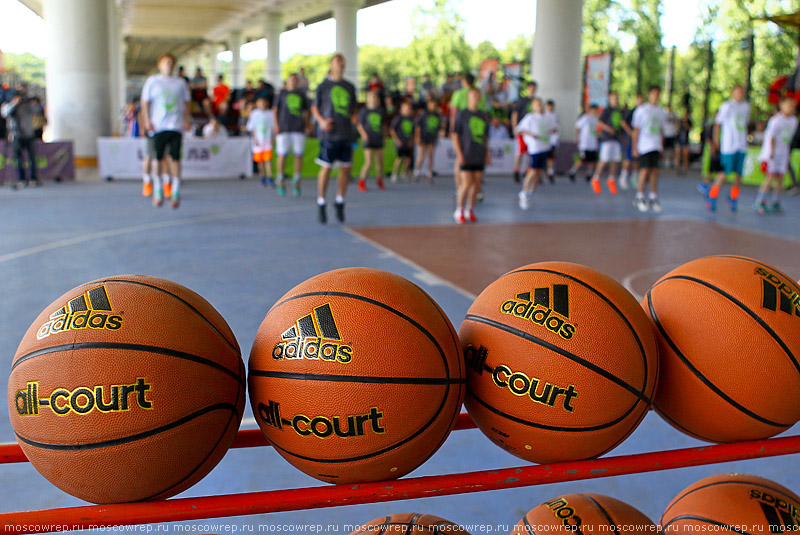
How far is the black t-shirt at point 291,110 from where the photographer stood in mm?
13906

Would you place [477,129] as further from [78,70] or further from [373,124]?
[78,70]

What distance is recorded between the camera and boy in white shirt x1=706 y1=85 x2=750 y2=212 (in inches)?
449

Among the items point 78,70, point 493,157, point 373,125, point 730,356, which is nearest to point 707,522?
point 730,356

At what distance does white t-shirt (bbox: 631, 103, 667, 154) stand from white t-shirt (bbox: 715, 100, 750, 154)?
923 millimetres

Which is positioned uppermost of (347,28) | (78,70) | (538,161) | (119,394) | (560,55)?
(347,28)

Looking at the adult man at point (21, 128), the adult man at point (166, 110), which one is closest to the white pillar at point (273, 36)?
the adult man at point (21, 128)

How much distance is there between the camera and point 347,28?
107ft

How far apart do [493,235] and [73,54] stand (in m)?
14.4

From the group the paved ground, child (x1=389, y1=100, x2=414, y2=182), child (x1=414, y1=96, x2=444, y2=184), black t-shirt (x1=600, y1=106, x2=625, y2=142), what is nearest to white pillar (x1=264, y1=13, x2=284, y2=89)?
child (x1=389, y1=100, x2=414, y2=182)

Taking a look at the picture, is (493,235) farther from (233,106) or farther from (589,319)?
(233,106)

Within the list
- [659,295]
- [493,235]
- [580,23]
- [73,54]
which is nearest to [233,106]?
[73,54]

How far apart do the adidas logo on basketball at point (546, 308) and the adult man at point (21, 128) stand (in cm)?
1415

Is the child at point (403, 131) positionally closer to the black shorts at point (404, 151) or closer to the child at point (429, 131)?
the black shorts at point (404, 151)

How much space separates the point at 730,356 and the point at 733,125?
1094 centimetres
